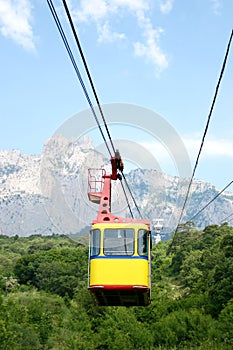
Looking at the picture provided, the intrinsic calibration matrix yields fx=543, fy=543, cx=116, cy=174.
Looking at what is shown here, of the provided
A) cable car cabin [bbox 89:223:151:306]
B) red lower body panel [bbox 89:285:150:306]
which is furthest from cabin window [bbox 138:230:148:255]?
red lower body panel [bbox 89:285:150:306]

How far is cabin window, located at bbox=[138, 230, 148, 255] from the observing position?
17031 millimetres

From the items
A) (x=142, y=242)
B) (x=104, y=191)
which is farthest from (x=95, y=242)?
(x=104, y=191)

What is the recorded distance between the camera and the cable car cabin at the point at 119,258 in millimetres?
16594

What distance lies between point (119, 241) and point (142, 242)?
2.46ft

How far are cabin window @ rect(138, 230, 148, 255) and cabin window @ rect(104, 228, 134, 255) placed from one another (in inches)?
9.4

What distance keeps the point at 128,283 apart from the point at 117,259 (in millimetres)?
802

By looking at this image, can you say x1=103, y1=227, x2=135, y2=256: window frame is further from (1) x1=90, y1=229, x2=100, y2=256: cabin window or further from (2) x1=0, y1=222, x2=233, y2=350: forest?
(2) x1=0, y1=222, x2=233, y2=350: forest

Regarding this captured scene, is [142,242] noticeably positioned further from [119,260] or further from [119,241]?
[119,260]

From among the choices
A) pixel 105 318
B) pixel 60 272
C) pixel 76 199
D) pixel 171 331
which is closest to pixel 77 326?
pixel 105 318

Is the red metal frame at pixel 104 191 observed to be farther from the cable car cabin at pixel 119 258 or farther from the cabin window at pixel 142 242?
the cabin window at pixel 142 242

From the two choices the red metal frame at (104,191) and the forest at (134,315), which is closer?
the red metal frame at (104,191)

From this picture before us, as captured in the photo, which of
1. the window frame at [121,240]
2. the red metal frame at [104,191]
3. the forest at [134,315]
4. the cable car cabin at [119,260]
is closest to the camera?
the cable car cabin at [119,260]

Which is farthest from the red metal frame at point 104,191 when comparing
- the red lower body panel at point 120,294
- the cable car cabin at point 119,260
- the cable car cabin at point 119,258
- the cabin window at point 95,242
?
the red lower body panel at point 120,294

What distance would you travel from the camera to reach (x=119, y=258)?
16781mm
